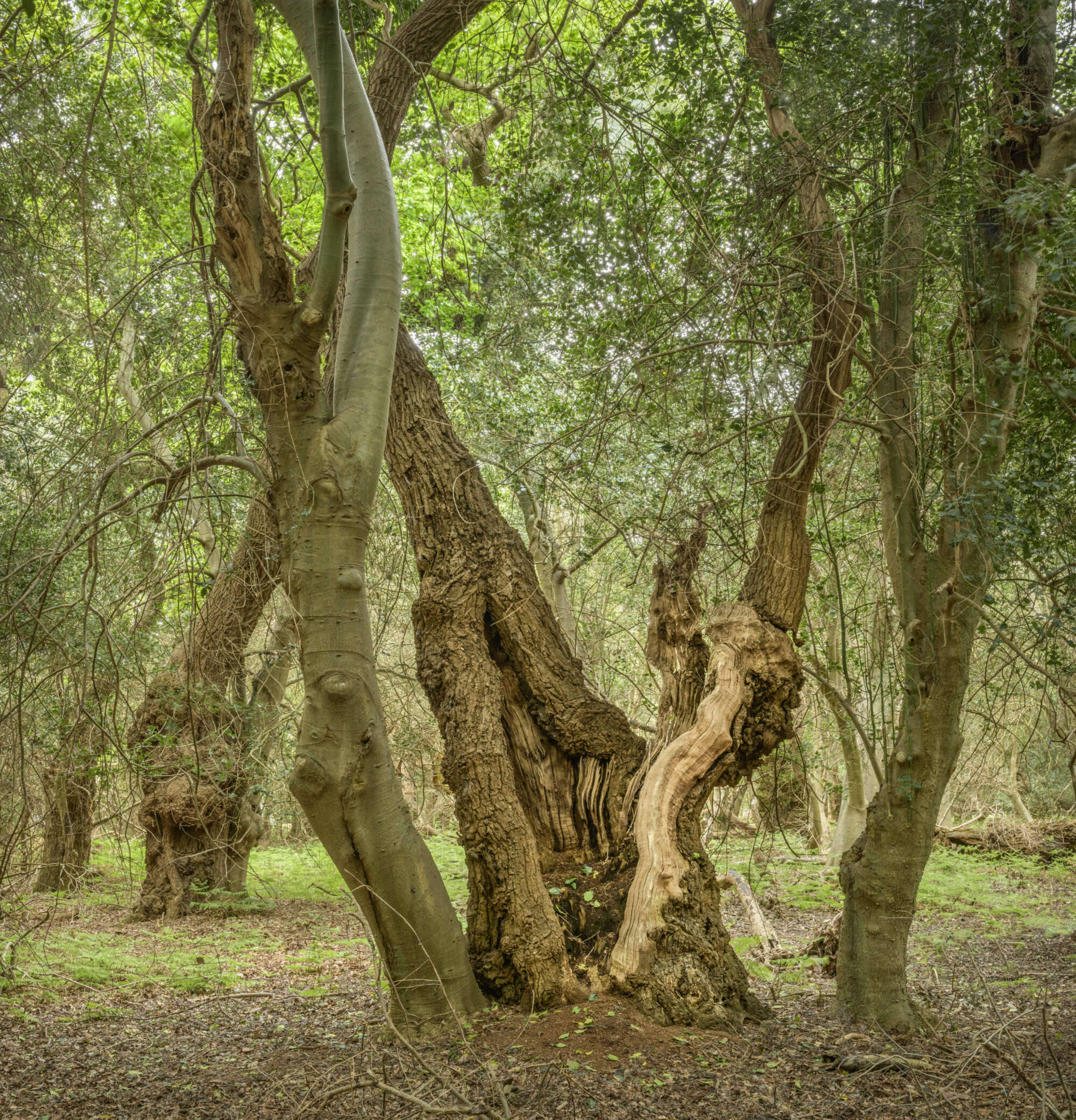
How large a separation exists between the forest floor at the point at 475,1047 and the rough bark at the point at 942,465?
64 cm

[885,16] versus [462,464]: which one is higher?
[885,16]

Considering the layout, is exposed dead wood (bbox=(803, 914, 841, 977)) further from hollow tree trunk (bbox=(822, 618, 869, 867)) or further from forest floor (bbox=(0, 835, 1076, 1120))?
hollow tree trunk (bbox=(822, 618, 869, 867))

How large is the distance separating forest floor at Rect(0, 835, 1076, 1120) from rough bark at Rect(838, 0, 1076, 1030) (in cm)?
64

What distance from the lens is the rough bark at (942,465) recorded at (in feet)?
14.4

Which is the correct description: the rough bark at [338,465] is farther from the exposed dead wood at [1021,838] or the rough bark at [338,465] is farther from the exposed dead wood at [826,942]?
the exposed dead wood at [1021,838]

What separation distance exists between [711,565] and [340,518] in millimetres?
3065

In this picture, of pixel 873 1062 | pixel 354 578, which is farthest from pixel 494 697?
pixel 873 1062

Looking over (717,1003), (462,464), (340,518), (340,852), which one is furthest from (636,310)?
(717,1003)

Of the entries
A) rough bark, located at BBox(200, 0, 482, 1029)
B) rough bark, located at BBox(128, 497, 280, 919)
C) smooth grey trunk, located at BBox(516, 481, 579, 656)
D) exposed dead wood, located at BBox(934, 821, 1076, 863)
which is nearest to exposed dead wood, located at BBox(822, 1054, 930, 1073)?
rough bark, located at BBox(200, 0, 482, 1029)

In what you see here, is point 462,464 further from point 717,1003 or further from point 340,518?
point 717,1003

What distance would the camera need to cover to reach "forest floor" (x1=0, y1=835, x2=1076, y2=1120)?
339 centimetres

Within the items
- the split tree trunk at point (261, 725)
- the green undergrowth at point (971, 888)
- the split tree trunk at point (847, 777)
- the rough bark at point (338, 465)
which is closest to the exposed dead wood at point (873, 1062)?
the rough bark at point (338, 465)

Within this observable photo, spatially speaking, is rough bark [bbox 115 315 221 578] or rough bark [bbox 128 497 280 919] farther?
rough bark [bbox 128 497 280 919]

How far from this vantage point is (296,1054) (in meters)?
4.16
